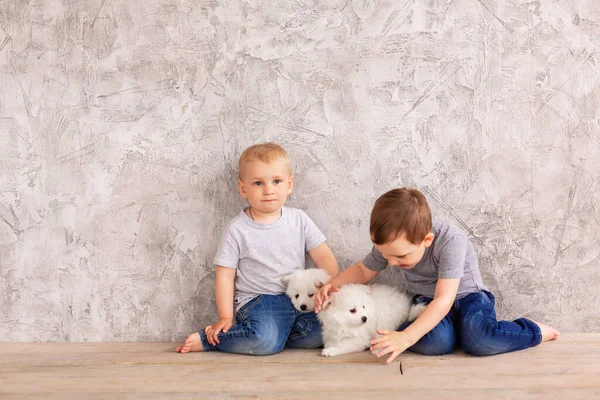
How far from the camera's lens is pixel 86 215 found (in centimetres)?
196

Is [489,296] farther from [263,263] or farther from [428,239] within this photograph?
[263,263]

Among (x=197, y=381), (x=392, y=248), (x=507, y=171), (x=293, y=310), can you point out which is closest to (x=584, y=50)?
(x=507, y=171)

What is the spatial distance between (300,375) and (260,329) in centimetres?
26

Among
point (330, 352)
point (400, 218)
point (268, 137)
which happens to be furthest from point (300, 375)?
point (268, 137)

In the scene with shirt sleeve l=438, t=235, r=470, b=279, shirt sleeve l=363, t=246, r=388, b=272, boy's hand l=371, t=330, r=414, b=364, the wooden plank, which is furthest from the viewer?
shirt sleeve l=363, t=246, r=388, b=272

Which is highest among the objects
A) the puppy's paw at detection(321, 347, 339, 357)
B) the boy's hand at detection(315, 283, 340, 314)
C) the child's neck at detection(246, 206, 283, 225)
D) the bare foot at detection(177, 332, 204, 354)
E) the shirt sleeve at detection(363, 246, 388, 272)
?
the child's neck at detection(246, 206, 283, 225)

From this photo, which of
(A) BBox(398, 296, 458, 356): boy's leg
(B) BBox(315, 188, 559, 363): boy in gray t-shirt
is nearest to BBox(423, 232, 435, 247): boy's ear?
(B) BBox(315, 188, 559, 363): boy in gray t-shirt

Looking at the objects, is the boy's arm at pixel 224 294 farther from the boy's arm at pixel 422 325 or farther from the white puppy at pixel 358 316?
the boy's arm at pixel 422 325

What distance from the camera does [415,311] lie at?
69.2 inches

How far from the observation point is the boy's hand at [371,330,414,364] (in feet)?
5.23

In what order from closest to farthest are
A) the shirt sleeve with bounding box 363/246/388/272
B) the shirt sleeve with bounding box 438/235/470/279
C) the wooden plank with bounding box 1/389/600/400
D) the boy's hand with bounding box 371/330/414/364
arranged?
1. the wooden plank with bounding box 1/389/600/400
2. the boy's hand with bounding box 371/330/414/364
3. the shirt sleeve with bounding box 438/235/470/279
4. the shirt sleeve with bounding box 363/246/388/272

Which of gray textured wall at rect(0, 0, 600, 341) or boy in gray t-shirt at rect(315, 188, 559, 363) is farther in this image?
gray textured wall at rect(0, 0, 600, 341)

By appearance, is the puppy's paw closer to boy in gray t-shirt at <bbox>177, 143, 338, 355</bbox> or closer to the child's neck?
boy in gray t-shirt at <bbox>177, 143, 338, 355</bbox>

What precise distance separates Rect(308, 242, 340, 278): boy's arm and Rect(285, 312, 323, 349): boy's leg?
0.15 metres
